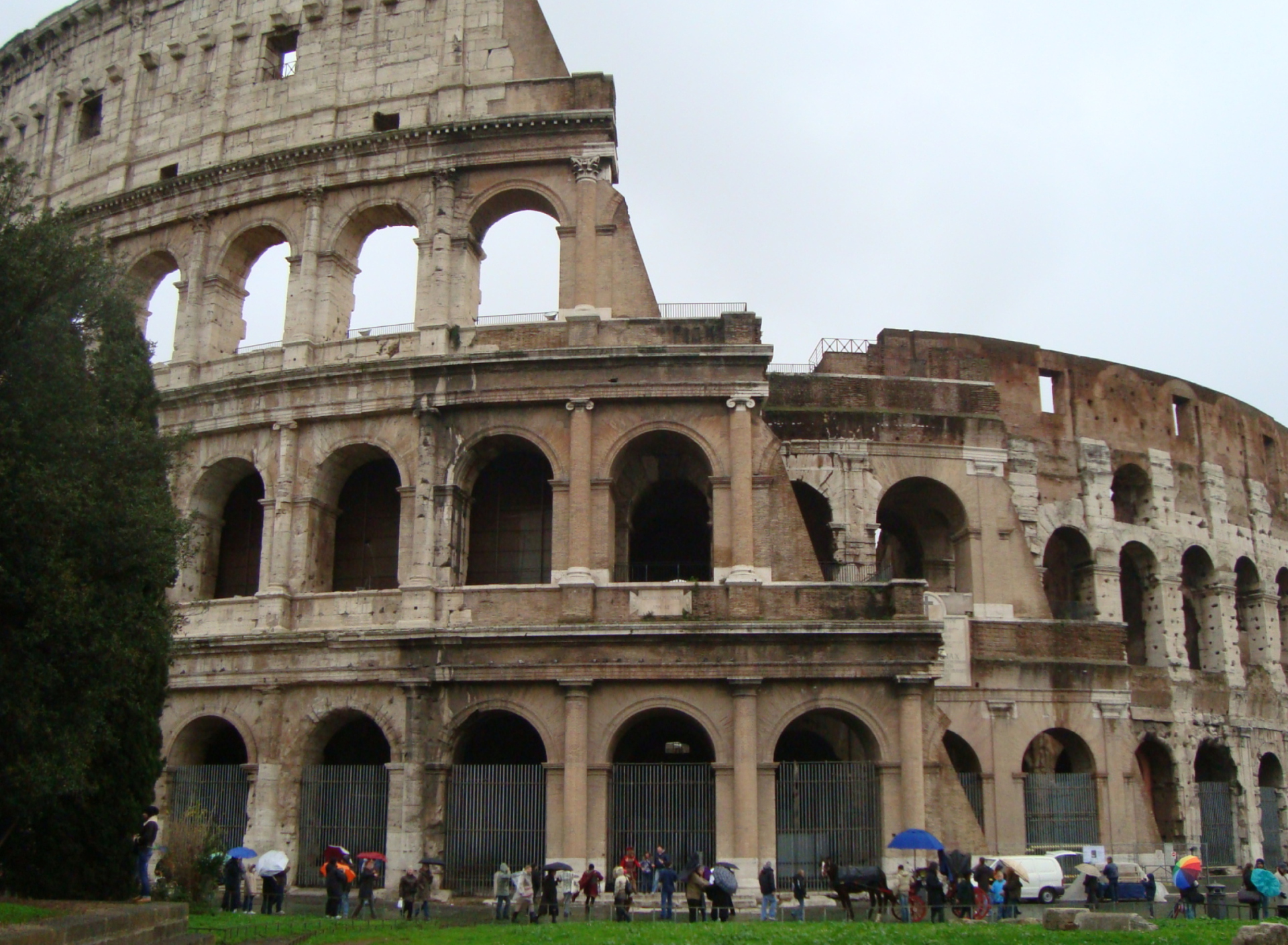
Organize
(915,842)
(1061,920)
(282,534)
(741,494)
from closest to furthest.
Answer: (1061,920)
(915,842)
(741,494)
(282,534)

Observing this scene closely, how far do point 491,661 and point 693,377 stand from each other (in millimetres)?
5366

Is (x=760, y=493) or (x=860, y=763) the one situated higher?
(x=760, y=493)

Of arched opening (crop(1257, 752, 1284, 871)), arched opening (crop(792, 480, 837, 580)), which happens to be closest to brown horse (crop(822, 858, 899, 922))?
arched opening (crop(792, 480, 837, 580))

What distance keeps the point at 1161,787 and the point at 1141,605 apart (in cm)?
424

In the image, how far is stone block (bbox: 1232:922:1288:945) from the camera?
35.2 feet

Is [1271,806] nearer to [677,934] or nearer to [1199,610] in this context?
[1199,610]

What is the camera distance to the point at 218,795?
65.9ft

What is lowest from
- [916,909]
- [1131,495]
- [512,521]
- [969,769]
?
[916,909]

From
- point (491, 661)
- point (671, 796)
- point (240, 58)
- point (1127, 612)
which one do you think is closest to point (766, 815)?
point (671, 796)

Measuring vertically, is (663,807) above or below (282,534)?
below

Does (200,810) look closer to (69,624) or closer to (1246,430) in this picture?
(69,624)

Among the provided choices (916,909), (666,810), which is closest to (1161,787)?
(916,909)

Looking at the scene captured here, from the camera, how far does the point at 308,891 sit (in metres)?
19.0

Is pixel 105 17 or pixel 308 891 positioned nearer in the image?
pixel 308 891
